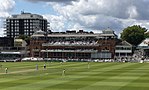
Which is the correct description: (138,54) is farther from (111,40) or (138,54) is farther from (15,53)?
(15,53)

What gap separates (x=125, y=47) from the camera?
19000 cm

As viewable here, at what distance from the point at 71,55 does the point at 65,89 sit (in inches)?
5940

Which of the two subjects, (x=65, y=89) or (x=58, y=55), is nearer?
(x=65, y=89)

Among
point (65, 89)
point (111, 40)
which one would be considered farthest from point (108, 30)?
point (65, 89)

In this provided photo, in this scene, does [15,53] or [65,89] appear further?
[15,53]

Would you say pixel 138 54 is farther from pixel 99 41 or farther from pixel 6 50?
pixel 6 50

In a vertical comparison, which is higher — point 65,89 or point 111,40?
point 111,40

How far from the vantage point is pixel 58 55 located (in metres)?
192

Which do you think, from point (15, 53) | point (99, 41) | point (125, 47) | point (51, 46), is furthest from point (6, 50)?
point (125, 47)

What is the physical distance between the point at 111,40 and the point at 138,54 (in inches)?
599

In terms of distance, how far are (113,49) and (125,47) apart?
19.8ft

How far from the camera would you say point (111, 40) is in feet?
625

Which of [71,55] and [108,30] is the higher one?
[108,30]

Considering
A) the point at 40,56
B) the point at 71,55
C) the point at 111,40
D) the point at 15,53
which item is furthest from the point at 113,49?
the point at 15,53
